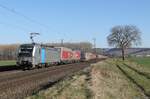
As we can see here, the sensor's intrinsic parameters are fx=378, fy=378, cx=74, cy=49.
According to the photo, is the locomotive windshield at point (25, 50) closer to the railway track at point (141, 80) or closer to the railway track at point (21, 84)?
the railway track at point (21, 84)

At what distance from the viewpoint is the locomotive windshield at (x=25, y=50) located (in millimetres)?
46903

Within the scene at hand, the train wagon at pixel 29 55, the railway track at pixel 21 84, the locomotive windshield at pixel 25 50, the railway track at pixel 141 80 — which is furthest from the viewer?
the locomotive windshield at pixel 25 50

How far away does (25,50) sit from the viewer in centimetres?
4725

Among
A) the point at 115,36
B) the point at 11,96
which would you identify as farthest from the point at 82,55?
the point at 11,96

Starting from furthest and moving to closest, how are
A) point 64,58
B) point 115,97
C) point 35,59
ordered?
point 64,58 → point 35,59 → point 115,97

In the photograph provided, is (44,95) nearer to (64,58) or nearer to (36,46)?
(36,46)

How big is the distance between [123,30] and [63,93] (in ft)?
451

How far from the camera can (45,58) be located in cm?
5406

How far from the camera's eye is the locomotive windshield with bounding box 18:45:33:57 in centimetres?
4690

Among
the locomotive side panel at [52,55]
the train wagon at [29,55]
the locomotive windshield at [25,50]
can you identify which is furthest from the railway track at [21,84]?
the locomotive side panel at [52,55]

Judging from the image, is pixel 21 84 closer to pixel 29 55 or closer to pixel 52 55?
pixel 29 55

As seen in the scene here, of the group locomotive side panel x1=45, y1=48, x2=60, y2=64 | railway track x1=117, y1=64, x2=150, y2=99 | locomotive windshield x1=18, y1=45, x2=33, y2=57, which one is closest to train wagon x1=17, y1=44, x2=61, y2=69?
locomotive windshield x1=18, y1=45, x2=33, y2=57

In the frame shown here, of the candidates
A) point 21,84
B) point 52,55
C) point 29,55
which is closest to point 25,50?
point 29,55

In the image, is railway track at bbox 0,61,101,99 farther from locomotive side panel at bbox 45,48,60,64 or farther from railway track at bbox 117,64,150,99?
locomotive side panel at bbox 45,48,60,64
